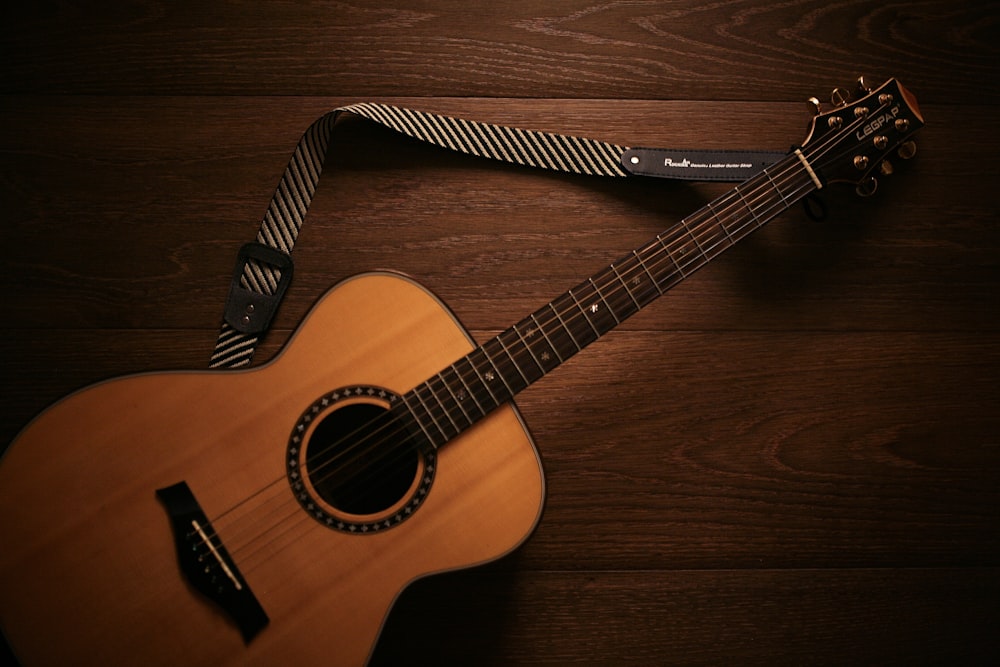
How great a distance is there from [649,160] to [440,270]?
1.31 ft

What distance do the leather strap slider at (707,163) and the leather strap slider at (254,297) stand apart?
0.64m

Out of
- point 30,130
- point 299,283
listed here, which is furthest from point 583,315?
point 30,130

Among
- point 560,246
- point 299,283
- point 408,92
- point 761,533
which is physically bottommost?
point 761,533

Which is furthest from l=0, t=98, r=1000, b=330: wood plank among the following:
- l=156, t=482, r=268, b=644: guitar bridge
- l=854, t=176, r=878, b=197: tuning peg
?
l=156, t=482, r=268, b=644: guitar bridge

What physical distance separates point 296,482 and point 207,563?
143 millimetres

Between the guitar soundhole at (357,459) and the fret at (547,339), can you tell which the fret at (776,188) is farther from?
the guitar soundhole at (357,459)

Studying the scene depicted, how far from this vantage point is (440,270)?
110 cm

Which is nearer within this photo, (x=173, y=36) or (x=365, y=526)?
(x=365, y=526)

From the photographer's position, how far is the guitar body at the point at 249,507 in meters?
0.81

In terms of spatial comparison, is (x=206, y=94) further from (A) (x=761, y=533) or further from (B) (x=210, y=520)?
(A) (x=761, y=533)

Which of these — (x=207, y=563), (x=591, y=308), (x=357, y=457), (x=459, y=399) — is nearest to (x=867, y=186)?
(x=591, y=308)

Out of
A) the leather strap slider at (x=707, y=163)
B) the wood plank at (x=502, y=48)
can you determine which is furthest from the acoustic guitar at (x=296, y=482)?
the wood plank at (x=502, y=48)

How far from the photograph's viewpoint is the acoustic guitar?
81cm

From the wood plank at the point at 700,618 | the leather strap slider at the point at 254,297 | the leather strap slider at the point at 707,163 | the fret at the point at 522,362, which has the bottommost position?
the wood plank at the point at 700,618
